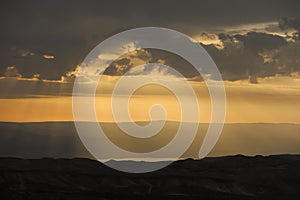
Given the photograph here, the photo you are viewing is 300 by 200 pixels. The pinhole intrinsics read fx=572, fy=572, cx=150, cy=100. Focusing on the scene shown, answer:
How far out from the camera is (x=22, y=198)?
197750mm

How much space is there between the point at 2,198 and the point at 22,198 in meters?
6.76

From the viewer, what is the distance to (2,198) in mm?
197000

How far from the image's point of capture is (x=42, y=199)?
198000 mm

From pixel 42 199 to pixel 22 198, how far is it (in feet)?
22.6

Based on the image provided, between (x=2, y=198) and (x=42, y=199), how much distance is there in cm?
1363
